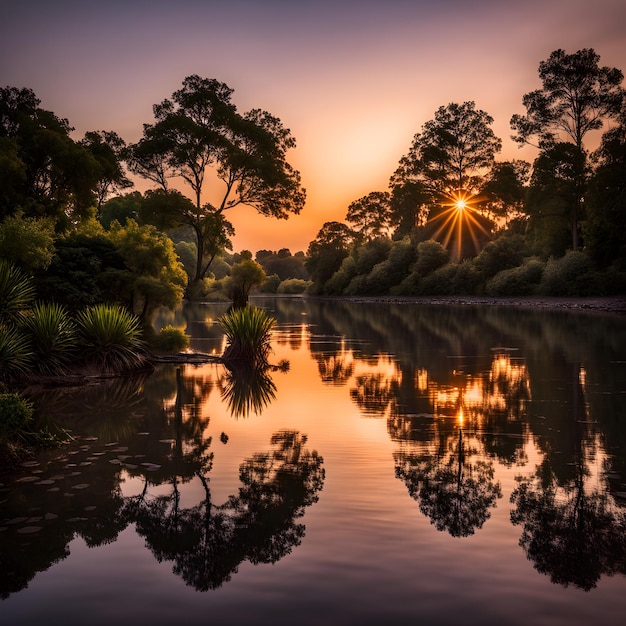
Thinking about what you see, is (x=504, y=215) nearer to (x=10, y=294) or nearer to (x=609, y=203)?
(x=609, y=203)

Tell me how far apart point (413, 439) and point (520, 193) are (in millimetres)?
91706

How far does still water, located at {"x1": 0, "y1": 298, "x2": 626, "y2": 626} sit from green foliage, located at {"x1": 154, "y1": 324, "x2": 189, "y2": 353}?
8.17 metres

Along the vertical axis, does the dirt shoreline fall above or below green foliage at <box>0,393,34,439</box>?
above

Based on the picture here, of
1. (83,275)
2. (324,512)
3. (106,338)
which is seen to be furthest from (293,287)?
(324,512)

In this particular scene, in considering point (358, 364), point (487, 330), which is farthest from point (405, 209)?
point (358, 364)

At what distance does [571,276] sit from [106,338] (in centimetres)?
4891

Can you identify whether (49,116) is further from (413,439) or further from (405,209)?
(405,209)

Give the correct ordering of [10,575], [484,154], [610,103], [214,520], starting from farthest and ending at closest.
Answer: [484,154]
[610,103]
[214,520]
[10,575]

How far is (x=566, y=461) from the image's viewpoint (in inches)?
338

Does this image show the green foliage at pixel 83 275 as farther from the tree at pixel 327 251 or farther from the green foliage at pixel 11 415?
the tree at pixel 327 251

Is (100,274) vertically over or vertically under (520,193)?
under

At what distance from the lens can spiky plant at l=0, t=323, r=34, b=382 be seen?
47.2 feet

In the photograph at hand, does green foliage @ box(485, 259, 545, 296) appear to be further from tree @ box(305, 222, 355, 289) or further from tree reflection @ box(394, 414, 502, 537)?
tree reflection @ box(394, 414, 502, 537)

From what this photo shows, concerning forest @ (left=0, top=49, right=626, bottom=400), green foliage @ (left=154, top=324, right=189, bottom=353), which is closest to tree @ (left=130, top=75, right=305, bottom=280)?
forest @ (left=0, top=49, right=626, bottom=400)
